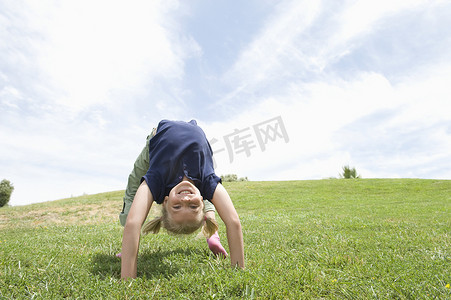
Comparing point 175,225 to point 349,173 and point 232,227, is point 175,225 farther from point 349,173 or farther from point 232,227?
point 349,173

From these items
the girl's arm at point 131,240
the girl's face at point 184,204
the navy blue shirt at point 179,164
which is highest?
the navy blue shirt at point 179,164

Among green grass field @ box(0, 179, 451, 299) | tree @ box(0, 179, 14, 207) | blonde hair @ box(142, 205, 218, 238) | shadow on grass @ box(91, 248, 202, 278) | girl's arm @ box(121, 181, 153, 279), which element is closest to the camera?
green grass field @ box(0, 179, 451, 299)

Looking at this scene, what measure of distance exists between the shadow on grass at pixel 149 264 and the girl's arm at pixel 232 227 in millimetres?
789

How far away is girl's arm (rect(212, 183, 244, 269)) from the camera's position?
3883 mm

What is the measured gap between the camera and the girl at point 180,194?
12.1ft

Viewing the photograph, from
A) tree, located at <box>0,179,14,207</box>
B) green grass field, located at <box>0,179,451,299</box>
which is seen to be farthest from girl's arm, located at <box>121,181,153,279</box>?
tree, located at <box>0,179,14,207</box>

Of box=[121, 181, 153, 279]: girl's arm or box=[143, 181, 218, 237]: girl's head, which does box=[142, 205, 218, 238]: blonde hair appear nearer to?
box=[143, 181, 218, 237]: girl's head

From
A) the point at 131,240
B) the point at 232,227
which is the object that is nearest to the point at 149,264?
the point at 131,240

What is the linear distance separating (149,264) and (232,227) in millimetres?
1354

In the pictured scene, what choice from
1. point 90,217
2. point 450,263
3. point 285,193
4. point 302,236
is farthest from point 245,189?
point 450,263

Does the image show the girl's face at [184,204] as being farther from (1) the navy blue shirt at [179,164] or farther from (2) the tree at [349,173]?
(2) the tree at [349,173]

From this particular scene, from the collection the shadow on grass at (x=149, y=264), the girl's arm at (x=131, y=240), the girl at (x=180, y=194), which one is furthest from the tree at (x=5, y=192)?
the girl's arm at (x=131, y=240)

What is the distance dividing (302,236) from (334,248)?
112 cm

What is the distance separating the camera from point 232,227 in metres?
3.88
